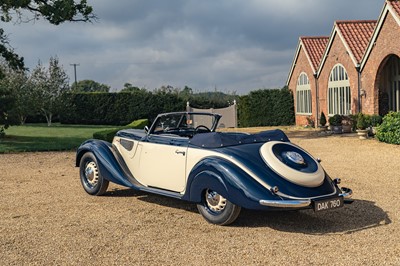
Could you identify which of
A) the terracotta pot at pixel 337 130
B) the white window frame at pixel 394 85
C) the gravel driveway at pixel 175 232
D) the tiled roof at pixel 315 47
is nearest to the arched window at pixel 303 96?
the tiled roof at pixel 315 47

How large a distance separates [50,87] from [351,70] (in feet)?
64.5

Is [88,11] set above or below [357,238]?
above

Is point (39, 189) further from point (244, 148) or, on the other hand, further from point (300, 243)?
point (300, 243)

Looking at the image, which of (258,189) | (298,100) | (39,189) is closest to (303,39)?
(298,100)

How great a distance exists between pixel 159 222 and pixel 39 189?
3599 millimetres

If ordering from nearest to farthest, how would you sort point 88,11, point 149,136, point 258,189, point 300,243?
point 300,243
point 258,189
point 149,136
point 88,11

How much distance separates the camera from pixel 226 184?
5535mm

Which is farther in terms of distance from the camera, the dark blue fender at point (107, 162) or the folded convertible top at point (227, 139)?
the dark blue fender at point (107, 162)

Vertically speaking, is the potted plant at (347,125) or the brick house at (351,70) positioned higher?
the brick house at (351,70)

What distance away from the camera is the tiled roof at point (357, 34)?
22.9m

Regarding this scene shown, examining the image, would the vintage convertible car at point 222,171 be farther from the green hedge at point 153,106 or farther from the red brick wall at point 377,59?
the green hedge at point 153,106

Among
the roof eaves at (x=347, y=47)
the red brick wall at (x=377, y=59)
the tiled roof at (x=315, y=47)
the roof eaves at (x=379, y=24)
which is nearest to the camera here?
the roof eaves at (x=379, y=24)

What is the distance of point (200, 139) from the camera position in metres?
6.22

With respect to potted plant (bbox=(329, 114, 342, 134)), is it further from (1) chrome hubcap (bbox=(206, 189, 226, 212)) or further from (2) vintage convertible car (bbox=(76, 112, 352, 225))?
(1) chrome hubcap (bbox=(206, 189, 226, 212))
